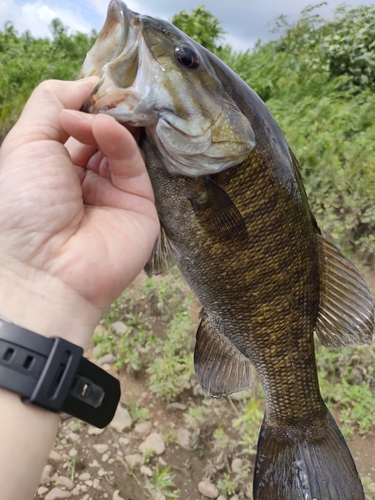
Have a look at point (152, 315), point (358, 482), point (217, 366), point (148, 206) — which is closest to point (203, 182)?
point (148, 206)

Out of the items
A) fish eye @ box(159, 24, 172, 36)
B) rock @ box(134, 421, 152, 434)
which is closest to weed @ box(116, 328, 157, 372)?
rock @ box(134, 421, 152, 434)

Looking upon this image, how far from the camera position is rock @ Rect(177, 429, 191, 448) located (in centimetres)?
236

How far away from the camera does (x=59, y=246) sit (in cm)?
115

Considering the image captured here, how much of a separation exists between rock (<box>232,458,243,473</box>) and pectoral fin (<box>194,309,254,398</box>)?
0.84m

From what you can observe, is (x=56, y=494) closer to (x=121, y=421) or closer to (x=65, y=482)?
(x=65, y=482)

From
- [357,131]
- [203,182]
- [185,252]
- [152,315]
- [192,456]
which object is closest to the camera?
[203,182]

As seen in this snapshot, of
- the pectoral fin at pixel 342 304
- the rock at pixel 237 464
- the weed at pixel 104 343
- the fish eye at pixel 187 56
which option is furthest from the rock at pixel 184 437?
the fish eye at pixel 187 56

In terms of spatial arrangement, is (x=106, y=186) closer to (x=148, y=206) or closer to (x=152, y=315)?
(x=148, y=206)

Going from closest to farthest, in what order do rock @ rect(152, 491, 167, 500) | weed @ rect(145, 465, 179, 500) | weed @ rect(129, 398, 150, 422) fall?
weed @ rect(145, 465, 179, 500)
rock @ rect(152, 491, 167, 500)
weed @ rect(129, 398, 150, 422)

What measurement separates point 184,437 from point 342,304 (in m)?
1.42

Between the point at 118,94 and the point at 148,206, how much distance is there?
0.35m

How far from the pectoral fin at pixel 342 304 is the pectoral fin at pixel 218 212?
0.32 metres

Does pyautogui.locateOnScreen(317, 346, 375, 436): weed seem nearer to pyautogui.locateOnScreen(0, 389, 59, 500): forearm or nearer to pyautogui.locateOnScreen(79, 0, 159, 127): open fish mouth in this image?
pyautogui.locateOnScreen(0, 389, 59, 500): forearm

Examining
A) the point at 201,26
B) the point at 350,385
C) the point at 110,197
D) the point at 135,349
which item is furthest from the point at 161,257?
the point at 201,26
